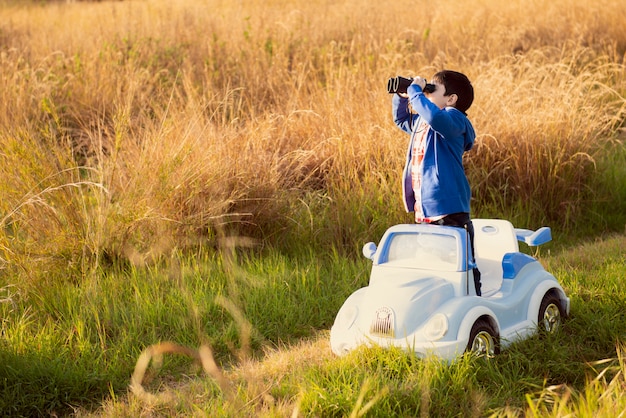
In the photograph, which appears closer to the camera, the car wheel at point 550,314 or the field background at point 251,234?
the field background at point 251,234

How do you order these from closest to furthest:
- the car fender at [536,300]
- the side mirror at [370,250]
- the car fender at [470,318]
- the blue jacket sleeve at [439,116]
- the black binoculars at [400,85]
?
the car fender at [470,318]
the blue jacket sleeve at [439,116]
the black binoculars at [400,85]
the car fender at [536,300]
the side mirror at [370,250]

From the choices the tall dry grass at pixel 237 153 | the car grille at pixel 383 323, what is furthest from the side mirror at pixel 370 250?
the tall dry grass at pixel 237 153

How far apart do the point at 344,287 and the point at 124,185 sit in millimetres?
1584

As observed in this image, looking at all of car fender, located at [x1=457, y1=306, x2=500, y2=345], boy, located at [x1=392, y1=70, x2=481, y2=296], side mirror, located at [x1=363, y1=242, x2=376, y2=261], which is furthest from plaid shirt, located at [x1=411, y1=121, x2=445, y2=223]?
car fender, located at [x1=457, y1=306, x2=500, y2=345]

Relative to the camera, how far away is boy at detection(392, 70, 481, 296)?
362cm

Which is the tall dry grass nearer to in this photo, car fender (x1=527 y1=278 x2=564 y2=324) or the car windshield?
the car windshield

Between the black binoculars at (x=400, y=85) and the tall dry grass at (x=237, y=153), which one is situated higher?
the black binoculars at (x=400, y=85)

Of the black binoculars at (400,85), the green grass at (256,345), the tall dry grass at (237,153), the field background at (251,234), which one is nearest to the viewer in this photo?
the green grass at (256,345)

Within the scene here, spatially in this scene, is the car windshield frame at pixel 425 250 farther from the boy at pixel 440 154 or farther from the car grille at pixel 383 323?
the car grille at pixel 383 323

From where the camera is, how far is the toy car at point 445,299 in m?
3.34

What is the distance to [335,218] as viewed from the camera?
5277 millimetres

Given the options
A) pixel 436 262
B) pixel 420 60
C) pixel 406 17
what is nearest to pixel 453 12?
pixel 406 17

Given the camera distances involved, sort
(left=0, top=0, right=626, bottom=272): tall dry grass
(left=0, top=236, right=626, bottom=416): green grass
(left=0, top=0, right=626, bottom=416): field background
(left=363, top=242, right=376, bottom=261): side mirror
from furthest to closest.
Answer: (left=0, top=0, right=626, bottom=272): tall dry grass, (left=363, top=242, right=376, bottom=261): side mirror, (left=0, top=0, right=626, bottom=416): field background, (left=0, top=236, right=626, bottom=416): green grass

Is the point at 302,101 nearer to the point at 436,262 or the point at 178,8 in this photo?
the point at 436,262
